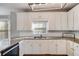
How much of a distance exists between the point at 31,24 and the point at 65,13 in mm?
1499

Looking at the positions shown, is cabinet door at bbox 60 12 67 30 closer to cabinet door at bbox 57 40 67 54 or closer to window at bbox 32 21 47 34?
window at bbox 32 21 47 34

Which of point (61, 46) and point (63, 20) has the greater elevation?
point (63, 20)

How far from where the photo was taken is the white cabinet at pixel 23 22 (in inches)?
244

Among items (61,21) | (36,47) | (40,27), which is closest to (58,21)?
(61,21)

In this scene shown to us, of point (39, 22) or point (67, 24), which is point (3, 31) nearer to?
point (39, 22)

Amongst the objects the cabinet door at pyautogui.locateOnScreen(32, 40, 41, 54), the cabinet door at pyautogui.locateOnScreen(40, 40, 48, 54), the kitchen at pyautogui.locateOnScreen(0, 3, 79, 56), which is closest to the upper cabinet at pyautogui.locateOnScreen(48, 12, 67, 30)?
the kitchen at pyautogui.locateOnScreen(0, 3, 79, 56)

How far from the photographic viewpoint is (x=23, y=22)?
249 inches

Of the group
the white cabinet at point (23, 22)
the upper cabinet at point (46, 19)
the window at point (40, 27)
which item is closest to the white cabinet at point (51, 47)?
the window at point (40, 27)

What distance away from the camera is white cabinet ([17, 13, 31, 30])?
619 cm

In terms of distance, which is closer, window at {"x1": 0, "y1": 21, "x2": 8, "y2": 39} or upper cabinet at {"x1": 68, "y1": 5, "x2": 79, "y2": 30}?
upper cabinet at {"x1": 68, "y1": 5, "x2": 79, "y2": 30}

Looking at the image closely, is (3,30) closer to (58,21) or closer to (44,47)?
(44,47)

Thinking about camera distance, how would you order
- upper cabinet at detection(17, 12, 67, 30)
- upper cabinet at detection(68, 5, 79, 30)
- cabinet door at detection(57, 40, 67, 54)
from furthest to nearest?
1. upper cabinet at detection(17, 12, 67, 30)
2. cabinet door at detection(57, 40, 67, 54)
3. upper cabinet at detection(68, 5, 79, 30)

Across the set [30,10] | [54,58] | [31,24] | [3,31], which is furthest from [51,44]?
A: [54,58]

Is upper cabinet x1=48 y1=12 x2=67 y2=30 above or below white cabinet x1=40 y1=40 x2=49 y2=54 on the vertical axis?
above
